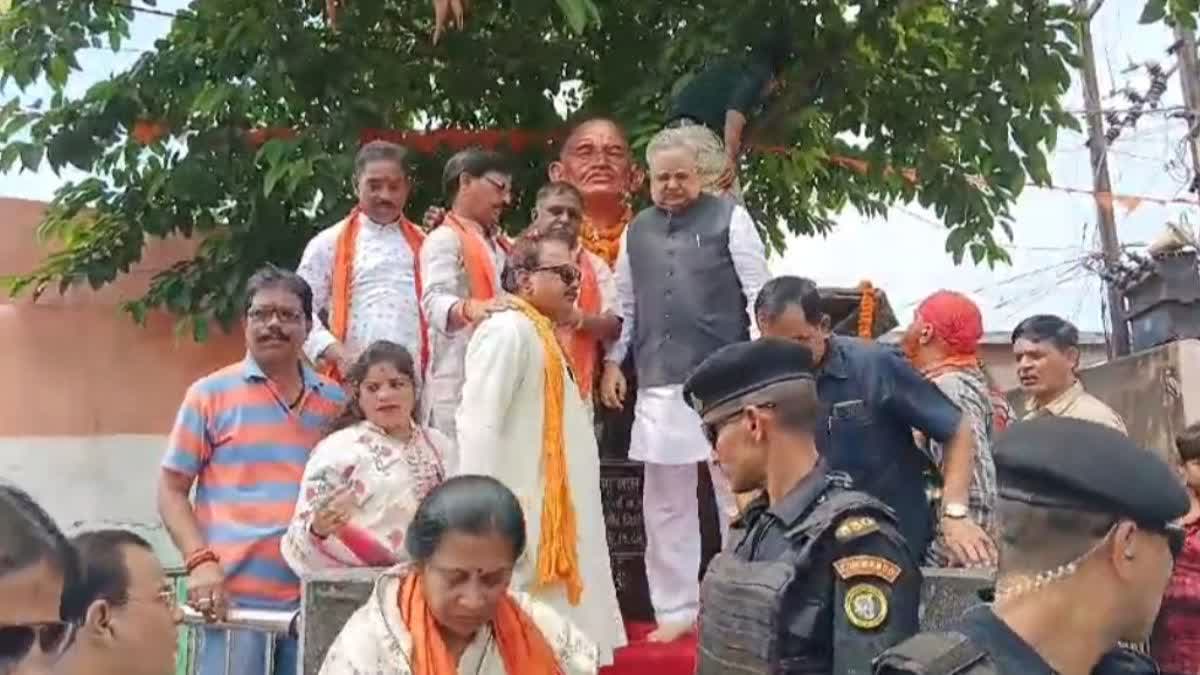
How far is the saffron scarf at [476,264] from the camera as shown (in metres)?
4.87

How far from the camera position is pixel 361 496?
405 cm

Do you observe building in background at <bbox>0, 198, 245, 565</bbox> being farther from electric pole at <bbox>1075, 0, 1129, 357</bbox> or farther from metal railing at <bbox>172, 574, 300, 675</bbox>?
electric pole at <bbox>1075, 0, 1129, 357</bbox>

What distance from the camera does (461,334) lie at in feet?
15.6

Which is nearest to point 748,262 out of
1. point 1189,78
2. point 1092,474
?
point 1092,474

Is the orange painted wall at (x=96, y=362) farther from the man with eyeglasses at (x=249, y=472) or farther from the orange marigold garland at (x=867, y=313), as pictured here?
the orange marigold garland at (x=867, y=313)

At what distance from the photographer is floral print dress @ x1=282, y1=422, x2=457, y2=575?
3.99 m

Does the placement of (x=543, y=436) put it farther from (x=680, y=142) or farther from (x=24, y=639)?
(x=24, y=639)

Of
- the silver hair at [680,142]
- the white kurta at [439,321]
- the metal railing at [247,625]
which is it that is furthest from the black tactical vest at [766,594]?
the silver hair at [680,142]

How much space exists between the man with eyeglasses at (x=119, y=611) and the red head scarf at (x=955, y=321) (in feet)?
12.3

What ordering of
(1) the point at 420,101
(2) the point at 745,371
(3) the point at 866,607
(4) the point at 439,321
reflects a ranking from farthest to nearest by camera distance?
(1) the point at 420,101
(4) the point at 439,321
(2) the point at 745,371
(3) the point at 866,607

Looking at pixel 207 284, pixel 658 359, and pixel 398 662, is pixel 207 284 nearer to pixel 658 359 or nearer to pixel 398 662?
pixel 658 359

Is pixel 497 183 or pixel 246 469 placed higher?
pixel 497 183

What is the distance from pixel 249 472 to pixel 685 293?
1.67 metres

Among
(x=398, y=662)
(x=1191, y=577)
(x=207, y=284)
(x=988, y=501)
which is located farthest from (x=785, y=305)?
(x=207, y=284)
